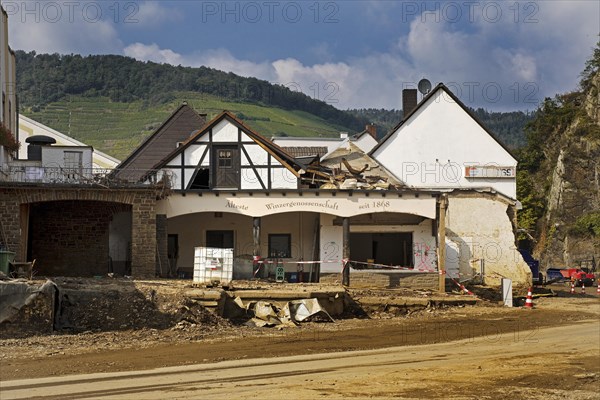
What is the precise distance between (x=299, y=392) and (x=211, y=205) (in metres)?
17.0

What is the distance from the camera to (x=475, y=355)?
19.2 m

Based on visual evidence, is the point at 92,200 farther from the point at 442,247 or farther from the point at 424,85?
the point at 424,85

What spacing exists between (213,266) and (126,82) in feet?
349

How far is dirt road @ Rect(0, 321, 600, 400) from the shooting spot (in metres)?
14.4

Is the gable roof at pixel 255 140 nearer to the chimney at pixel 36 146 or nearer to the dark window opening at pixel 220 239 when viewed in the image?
the dark window opening at pixel 220 239

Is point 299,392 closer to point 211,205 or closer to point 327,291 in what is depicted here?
point 327,291

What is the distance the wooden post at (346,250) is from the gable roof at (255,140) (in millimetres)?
2836

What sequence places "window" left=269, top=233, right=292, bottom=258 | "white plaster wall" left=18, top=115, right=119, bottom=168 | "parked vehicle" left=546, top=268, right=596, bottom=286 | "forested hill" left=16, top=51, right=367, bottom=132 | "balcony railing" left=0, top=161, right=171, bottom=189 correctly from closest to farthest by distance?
"balcony railing" left=0, top=161, right=171, bottom=189
"window" left=269, top=233, right=292, bottom=258
"parked vehicle" left=546, top=268, right=596, bottom=286
"white plaster wall" left=18, top=115, right=119, bottom=168
"forested hill" left=16, top=51, right=367, bottom=132

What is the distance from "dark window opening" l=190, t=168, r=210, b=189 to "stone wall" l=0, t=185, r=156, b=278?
10.2 feet

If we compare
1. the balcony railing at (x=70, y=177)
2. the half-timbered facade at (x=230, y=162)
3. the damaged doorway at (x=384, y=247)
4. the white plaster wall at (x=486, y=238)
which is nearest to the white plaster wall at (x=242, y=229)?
the half-timbered facade at (x=230, y=162)

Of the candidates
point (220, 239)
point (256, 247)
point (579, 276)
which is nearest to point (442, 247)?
→ point (256, 247)

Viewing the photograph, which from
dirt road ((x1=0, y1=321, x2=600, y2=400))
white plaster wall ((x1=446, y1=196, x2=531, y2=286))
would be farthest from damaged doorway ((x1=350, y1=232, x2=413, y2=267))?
dirt road ((x1=0, y1=321, x2=600, y2=400))

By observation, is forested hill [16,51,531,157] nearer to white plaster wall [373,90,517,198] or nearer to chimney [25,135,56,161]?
white plaster wall [373,90,517,198]

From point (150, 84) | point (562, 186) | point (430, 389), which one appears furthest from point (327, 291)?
point (150, 84)
